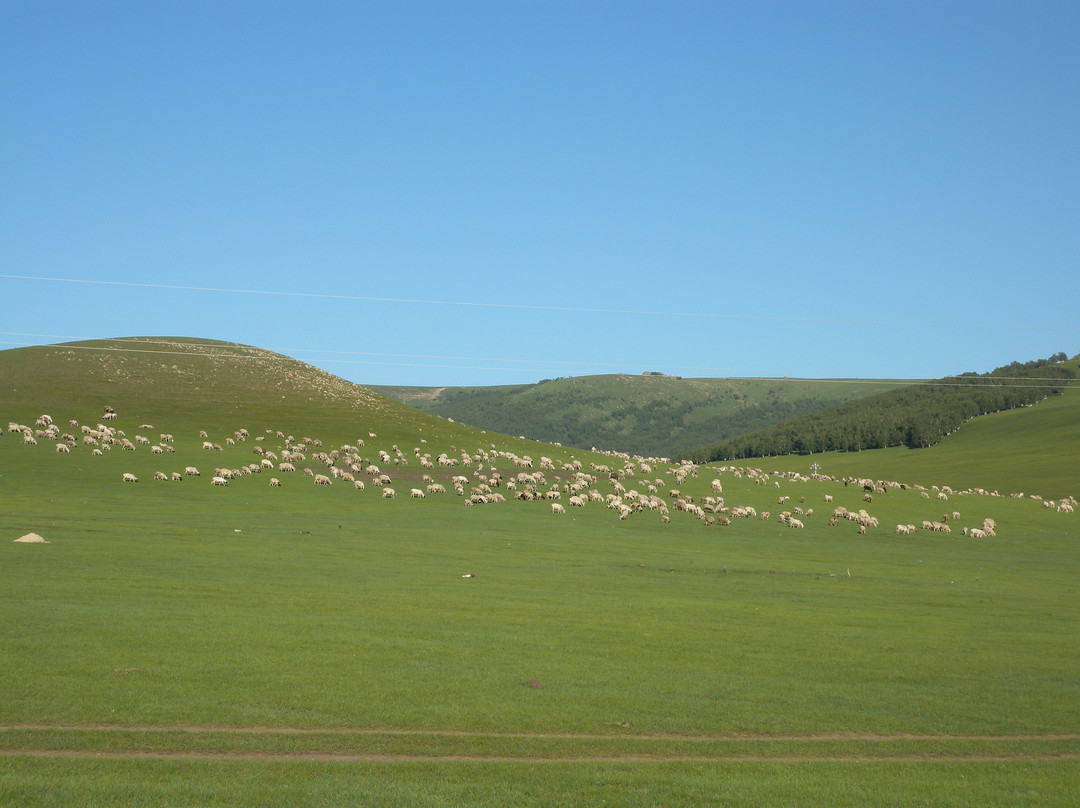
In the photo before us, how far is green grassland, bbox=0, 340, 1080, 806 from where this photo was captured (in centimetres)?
→ 1411

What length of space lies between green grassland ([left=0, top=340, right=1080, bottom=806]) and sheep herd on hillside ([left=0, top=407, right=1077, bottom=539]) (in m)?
14.2

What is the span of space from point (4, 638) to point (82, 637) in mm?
1529

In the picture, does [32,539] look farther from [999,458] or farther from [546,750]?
[999,458]

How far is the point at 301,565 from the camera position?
3428cm

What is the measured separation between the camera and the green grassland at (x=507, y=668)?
46.3 ft

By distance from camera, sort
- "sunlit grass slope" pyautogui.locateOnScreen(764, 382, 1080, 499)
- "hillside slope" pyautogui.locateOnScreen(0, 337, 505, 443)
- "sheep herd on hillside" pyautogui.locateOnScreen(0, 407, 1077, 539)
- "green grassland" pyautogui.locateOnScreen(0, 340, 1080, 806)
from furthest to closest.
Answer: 1. "sunlit grass slope" pyautogui.locateOnScreen(764, 382, 1080, 499)
2. "hillside slope" pyautogui.locateOnScreen(0, 337, 505, 443)
3. "sheep herd on hillside" pyautogui.locateOnScreen(0, 407, 1077, 539)
4. "green grassland" pyautogui.locateOnScreen(0, 340, 1080, 806)

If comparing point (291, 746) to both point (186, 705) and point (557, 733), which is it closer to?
point (186, 705)

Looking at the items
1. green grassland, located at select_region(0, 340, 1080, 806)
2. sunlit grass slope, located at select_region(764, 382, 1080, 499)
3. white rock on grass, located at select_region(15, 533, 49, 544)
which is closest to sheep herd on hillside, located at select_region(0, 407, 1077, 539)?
green grassland, located at select_region(0, 340, 1080, 806)

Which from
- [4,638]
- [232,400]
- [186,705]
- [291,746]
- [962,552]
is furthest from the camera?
[232,400]

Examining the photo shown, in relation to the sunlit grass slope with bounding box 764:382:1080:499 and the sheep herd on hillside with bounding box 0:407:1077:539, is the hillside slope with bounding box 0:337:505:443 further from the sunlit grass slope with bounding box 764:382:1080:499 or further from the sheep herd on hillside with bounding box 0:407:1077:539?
the sunlit grass slope with bounding box 764:382:1080:499

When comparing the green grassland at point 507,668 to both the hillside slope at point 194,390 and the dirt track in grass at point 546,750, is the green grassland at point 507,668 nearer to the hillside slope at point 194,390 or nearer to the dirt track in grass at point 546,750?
the dirt track in grass at point 546,750

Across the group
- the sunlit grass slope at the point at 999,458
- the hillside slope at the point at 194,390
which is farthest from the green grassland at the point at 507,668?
the sunlit grass slope at the point at 999,458

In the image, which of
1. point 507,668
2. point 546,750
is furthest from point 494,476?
point 546,750

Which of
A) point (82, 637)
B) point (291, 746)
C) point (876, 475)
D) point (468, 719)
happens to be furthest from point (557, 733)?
point (876, 475)
